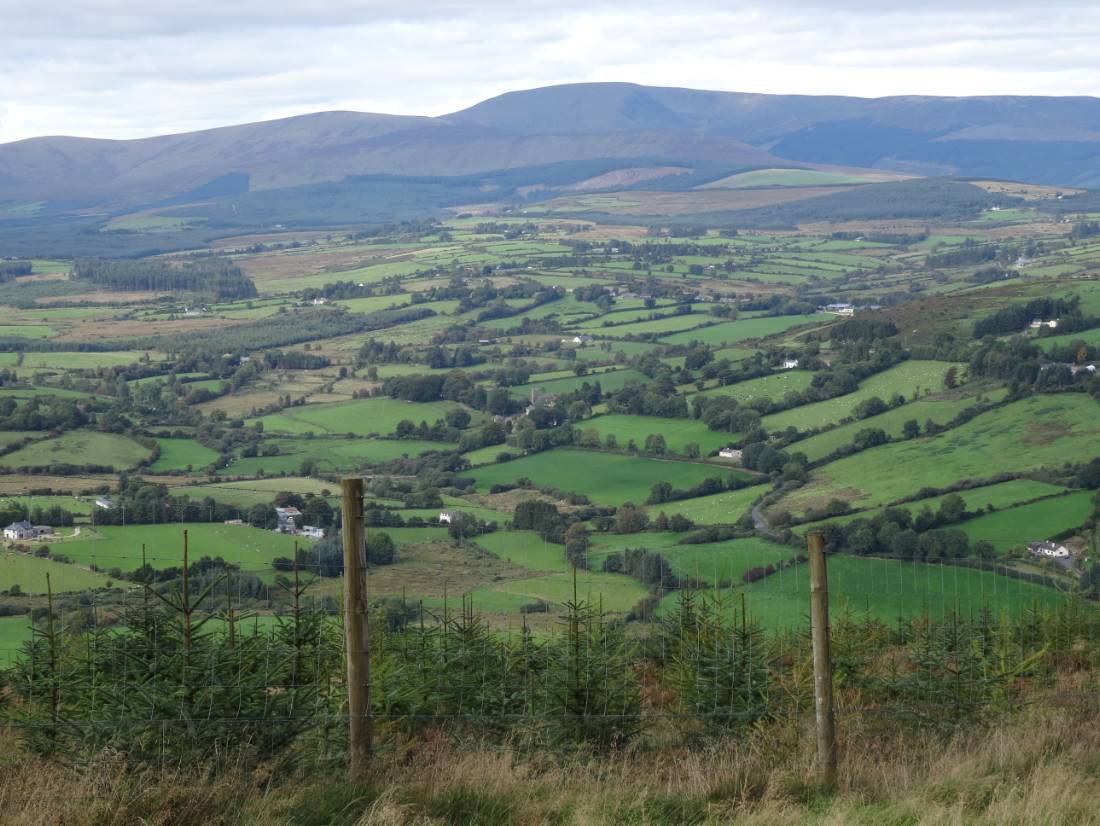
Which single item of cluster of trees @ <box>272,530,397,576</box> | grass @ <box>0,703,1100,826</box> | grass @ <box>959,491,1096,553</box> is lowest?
grass @ <box>959,491,1096,553</box>

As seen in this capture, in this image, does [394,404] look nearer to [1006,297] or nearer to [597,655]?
[1006,297]

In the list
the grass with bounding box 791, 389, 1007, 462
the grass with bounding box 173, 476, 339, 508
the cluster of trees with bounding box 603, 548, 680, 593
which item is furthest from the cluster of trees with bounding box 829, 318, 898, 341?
the cluster of trees with bounding box 603, 548, 680, 593

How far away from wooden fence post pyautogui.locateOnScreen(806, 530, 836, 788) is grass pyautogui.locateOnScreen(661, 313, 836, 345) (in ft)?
235

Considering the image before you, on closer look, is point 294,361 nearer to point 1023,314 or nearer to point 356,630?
point 1023,314

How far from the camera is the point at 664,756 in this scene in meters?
9.52

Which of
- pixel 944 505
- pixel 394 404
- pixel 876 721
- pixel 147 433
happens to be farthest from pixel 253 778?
pixel 394 404

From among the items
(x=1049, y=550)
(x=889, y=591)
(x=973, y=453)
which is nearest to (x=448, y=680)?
(x=889, y=591)

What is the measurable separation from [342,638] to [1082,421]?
41.0 meters

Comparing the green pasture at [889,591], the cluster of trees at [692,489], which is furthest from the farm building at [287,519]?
the cluster of trees at [692,489]

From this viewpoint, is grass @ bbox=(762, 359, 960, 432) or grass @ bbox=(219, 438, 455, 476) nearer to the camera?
grass @ bbox=(219, 438, 455, 476)

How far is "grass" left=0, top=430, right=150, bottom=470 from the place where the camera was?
4909cm

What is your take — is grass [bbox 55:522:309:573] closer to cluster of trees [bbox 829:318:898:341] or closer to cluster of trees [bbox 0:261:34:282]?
cluster of trees [bbox 829:318:898:341]

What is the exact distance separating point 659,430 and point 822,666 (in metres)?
47.7

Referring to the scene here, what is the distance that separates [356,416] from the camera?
64.2m
